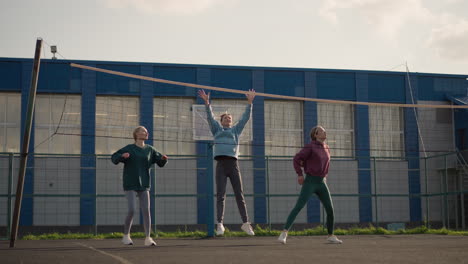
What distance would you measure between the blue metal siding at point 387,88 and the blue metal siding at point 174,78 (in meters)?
6.54

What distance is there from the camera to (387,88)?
25.7m

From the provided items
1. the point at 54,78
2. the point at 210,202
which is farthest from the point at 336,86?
the point at 210,202

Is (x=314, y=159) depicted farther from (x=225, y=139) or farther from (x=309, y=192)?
(x=225, y=139)

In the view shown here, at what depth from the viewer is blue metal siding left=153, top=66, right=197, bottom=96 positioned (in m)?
24.0

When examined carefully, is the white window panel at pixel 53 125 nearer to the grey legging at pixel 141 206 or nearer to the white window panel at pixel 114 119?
the white window panel at pixel 114 119

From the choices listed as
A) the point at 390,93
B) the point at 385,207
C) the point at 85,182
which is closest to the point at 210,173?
the point at 85,182

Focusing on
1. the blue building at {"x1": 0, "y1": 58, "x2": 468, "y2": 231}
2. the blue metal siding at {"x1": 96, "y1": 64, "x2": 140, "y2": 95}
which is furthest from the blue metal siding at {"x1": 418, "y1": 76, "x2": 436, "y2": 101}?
the blue metal siding at {"x1": 96, "y1": 64, "x2": 140, "y2": 95}

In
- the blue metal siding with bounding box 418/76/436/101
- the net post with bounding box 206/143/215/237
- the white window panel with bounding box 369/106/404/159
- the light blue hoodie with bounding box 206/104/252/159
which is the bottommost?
the net post with bounding box 206/143/215/237

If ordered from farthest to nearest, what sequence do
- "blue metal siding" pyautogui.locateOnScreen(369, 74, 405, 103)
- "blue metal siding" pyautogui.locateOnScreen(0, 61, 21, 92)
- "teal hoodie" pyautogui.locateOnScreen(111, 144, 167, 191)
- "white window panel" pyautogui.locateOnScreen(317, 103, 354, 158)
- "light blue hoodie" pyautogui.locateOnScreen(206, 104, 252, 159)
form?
1. "blue metal siding" pyautogui.locateOnScreen(369, 74, 405, 103)
2. "white window panel" pyautogui.locateOnScreen(317, 103, 354, 158)
3. "blue metal siding" pyautogui.locateOnScreen(0, 61, 21, 92)
4. "light blue hoodie" pyautogui.locateOnScreen(206, 104, 252, 159)
5. "teal hoodie" pyautogui.locateOnScreen(111, 144, 167, 191)

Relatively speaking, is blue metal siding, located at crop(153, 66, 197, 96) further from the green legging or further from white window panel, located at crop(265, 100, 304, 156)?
the green legging

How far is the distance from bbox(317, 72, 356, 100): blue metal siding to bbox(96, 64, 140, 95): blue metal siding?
6.51 m

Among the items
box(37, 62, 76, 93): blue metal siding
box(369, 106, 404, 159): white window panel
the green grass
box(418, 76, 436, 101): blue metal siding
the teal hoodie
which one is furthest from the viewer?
box(418, 76, 436, 101): blue metal siding

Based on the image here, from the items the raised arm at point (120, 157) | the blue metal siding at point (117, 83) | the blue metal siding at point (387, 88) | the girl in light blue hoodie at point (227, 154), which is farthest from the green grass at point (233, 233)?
the blue metal siding at point (387, 88)

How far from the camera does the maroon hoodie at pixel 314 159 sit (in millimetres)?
9266
